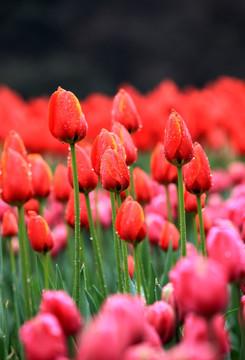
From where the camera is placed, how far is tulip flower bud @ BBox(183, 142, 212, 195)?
0.97m

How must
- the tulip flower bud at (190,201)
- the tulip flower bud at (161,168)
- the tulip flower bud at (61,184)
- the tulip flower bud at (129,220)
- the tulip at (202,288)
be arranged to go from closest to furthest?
the tulip at (202,288) < the tulip flower bud at (129,220) < the tulip flower bud at (190,201) < the tulip flower bud at (161,168) < the tulip flower bud at (61,184)

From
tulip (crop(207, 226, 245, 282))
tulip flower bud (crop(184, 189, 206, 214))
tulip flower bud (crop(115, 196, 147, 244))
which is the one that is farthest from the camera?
tulip flower bud (crop(184, 189, 206, 214))

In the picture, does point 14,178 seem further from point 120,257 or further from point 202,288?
point 202,288

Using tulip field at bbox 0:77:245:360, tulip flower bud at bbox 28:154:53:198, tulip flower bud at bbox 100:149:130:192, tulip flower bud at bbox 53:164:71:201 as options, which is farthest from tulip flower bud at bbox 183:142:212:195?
tulip flower bud at bbox 53:164:71:201

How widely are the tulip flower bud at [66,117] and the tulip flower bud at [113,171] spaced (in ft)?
0.22

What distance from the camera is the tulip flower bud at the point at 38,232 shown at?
3.40ft

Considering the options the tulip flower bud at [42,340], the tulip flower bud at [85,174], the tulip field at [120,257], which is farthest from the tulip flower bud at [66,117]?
the tulip flower bud at [42,340]

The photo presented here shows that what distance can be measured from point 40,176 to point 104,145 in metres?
0.34

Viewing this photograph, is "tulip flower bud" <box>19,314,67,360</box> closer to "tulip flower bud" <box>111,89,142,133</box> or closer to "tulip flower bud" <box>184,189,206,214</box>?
"tulip flower bud" <box>184,189,206,214</box>

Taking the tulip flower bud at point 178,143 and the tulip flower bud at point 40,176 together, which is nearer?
the tulip flower bud at point 178,143

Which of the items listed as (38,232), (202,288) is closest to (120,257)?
(38,232)

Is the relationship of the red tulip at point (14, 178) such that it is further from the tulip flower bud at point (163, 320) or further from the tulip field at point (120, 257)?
the tulip flower bud at point (163, 320)

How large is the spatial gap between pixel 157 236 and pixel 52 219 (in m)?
0.58

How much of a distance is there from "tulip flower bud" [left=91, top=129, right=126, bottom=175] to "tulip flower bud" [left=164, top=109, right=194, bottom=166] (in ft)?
0.26
